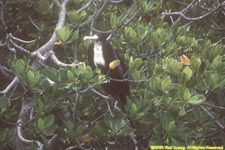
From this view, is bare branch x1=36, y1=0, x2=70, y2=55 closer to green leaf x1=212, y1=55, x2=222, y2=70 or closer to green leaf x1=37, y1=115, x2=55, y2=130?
green leaf x1=37, y1=115, x2=55, y2=130

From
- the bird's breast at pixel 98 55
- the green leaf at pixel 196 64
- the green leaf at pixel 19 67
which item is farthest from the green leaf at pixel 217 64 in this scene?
the green leaf at pixel 19 67

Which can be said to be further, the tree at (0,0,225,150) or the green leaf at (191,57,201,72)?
the green leaf at (191,57,201,72)

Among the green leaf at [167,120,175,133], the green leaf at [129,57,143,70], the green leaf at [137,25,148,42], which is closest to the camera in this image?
the green leaf at [167,120,175,133]

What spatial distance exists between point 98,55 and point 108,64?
0.36 ft

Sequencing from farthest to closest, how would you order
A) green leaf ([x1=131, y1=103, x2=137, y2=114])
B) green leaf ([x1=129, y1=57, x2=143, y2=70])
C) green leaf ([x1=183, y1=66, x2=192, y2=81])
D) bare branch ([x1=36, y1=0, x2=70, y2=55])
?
bare branch ([x1=36, y1=0, x2=70, y2=55]) → green leaf ([x1=129, y1=57, x2=143, y2=70]) → green leaf ([x1=183, y1=66, x2=192, y2=81]) → green leaf ([x1=131, y1=103, x2=137, y2=114])

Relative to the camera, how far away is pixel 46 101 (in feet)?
7.37

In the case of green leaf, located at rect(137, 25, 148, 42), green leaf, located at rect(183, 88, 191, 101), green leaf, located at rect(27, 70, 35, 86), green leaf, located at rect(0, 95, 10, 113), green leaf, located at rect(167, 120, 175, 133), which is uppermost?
green leaf, located at rect(137, 25, 148, 42)

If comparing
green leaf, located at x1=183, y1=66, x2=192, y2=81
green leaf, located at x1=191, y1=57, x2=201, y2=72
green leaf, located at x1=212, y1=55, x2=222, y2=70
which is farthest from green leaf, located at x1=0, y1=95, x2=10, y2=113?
green leaf, located at x1=212, y1=55, x2=222, y2=70

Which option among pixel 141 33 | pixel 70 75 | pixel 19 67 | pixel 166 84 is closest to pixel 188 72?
pixel 166 84

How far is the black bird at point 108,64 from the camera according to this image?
8.98 ft

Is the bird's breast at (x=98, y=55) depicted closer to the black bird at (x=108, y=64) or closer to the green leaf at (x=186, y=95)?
the black bird at (x=108, y=64)

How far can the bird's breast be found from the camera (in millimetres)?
2910

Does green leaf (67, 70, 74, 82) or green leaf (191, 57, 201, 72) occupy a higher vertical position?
green leaf (67, 70, 74, 82)

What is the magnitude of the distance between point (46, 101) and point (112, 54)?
32.1 inches
